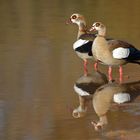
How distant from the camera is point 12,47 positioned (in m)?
3.45

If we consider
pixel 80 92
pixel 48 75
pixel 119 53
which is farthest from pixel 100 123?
pixel 48 75

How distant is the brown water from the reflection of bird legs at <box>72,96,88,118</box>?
24 mm

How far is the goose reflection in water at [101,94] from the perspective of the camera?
2.22m

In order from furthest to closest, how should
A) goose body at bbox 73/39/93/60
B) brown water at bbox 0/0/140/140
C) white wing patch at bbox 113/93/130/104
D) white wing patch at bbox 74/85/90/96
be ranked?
goose body at bbox 73/39/93/60 → white wing patch at bbox 74/85/90/96 → white wing patch at bbox 113/93/130/104 → brown water at bbox 0/0/140/140

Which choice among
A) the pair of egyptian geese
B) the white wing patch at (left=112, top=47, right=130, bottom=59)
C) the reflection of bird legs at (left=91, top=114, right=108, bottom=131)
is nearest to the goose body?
the pair of egyptian geese

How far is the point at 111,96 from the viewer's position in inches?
94.5

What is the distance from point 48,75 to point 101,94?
412 mm

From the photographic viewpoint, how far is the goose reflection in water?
222cm

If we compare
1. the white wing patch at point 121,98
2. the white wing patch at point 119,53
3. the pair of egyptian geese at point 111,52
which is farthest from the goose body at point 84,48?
the white wing patch at point 121,98

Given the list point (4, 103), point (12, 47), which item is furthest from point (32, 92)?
point (12, 47)

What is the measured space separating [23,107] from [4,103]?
102 mm

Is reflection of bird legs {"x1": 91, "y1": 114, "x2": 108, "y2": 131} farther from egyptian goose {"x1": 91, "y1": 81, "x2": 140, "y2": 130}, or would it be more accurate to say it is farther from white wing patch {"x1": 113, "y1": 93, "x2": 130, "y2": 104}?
white wing patch {"x1": 113, "y1": 93, "x2": 130, "y2": 104}

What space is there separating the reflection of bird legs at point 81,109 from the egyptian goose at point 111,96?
0.04m

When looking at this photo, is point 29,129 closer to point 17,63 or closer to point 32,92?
point 32,92
